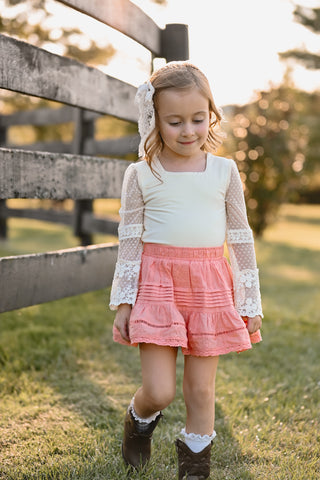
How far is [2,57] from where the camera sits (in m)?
2.40

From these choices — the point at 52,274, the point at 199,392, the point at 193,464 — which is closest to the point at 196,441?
the point at 193,464

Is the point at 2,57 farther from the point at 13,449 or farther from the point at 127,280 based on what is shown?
the point at 13,449

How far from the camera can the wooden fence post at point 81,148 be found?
6.79 meters

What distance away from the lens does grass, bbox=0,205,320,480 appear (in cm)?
236

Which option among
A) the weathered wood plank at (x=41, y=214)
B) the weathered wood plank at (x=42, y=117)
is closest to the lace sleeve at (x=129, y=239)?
the weathered wood plank at (x=42, y=117)

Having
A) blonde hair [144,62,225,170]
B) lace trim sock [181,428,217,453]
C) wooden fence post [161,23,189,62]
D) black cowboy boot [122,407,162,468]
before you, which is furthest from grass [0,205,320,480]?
wooden fence post [161,23,189,62]

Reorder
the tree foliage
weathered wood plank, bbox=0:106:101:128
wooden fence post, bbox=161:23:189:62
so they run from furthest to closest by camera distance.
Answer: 1. the tree foliage
2. weathered wood plank, bbox=0:106:101:128
3. wooden fence post, bbox=161:23:189:62

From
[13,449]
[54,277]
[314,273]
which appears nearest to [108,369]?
[54,277]

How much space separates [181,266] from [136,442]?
2.40ft

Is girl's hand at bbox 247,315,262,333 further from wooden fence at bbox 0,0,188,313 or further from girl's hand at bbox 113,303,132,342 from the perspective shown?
wooden fence at bbox 0,0,188,313

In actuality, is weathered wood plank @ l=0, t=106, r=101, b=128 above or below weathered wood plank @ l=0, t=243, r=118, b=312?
above

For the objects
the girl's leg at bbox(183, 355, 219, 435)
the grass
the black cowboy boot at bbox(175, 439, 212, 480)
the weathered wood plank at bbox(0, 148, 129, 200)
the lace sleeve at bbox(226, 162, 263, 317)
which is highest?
the weathered wood plank at bbox(0, 148, 129, 200)

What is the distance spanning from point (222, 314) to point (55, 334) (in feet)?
7.10

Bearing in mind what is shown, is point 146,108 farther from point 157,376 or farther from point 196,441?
point 196,441
